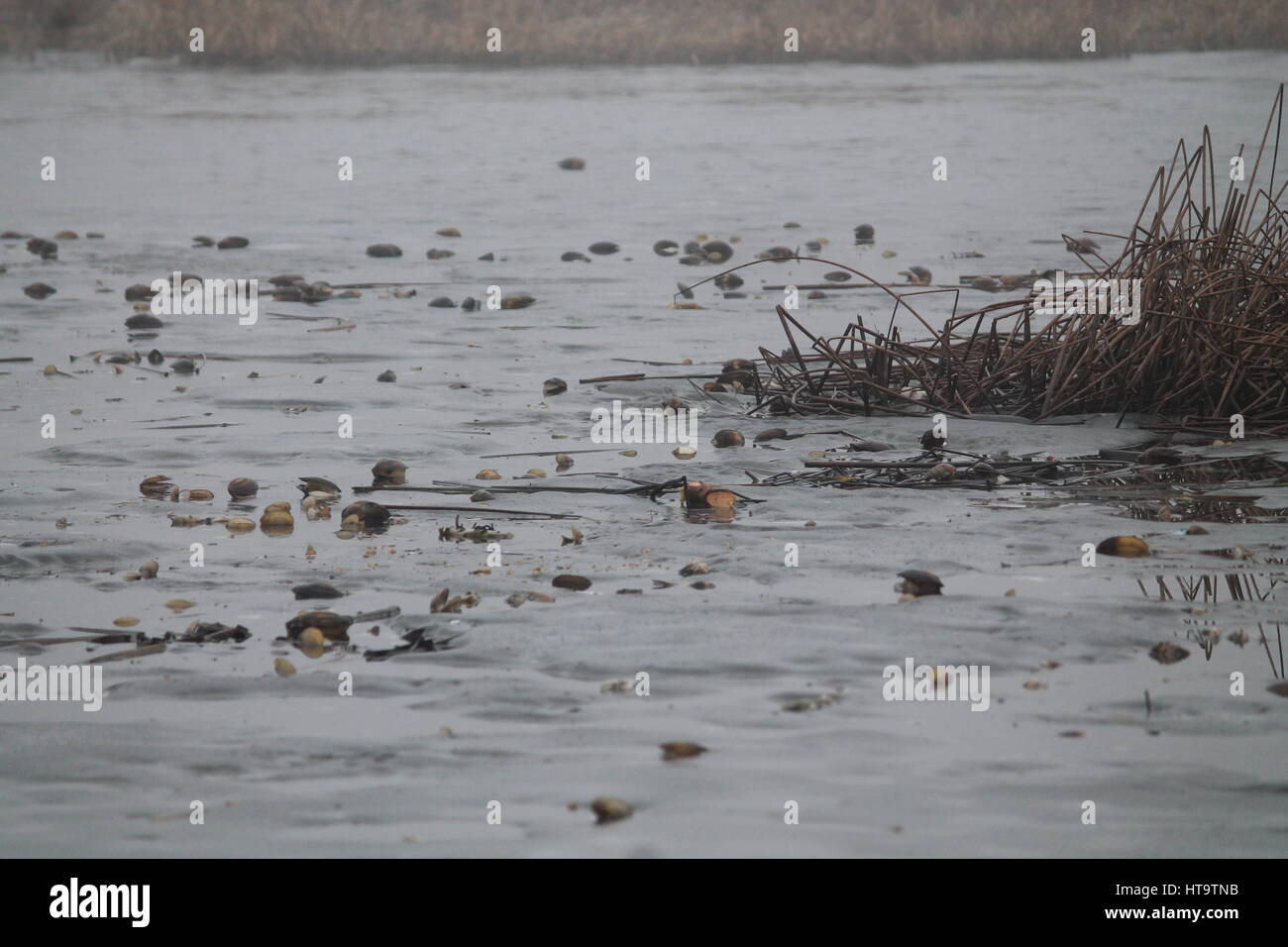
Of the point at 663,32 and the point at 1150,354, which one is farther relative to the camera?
the point at 663,32

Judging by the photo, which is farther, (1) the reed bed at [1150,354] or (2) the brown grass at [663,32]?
(2) the brown grass at [663,32]

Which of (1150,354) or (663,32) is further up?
(663,32)

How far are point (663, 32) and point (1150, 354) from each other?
3248 cm

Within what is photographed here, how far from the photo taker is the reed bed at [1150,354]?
6.37 meters

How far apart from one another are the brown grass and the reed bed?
27.8 metres

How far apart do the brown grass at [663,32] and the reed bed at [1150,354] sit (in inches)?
1093

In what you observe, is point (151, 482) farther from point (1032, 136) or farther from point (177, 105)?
point (177, 105)

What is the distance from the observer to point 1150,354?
254 inches

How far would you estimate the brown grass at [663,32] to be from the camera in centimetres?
3366

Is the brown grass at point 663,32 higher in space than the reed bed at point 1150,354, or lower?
higher

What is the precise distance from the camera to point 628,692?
3812 mm

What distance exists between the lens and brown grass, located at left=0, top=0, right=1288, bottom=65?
33.7 m
